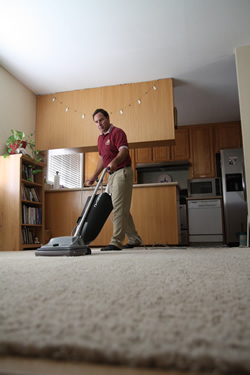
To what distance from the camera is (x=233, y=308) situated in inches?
20.9

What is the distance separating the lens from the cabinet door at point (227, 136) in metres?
5.84

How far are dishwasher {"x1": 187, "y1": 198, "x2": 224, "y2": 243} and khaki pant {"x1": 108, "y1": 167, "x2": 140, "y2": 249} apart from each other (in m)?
2.90

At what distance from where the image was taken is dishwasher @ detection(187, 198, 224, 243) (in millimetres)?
5297

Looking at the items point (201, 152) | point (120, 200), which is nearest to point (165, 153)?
A: point (201, 152)

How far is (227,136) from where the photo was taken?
590 cm

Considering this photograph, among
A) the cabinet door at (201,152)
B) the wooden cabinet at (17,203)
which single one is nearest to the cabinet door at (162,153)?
the cabinet door at (201,152)

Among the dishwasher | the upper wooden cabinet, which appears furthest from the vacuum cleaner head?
the dishwasher

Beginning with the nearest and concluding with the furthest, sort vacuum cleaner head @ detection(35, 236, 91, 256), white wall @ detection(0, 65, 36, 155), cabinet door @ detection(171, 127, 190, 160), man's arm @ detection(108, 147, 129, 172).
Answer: vacuum cleaner head @ detection(35, 236, 91, 256)
man's arm @ detection(108, 147, 129, 172)
white wall @ detection(0, 65, 36, 155)
cabinet door @ detection(171, 127, 190, 160)

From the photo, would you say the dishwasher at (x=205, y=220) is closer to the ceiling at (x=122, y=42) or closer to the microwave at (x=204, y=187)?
the microwave at (x=204, y=187)

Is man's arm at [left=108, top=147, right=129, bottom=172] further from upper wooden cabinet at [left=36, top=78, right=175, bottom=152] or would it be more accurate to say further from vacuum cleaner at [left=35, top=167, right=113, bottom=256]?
upper wooden cabinet at [left=36, top=78, right=175, bottom=152]

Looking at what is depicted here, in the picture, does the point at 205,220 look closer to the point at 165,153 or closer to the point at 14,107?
the point at 165,153

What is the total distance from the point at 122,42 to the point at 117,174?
170 cm

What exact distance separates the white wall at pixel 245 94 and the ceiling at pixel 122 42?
5.2 inches

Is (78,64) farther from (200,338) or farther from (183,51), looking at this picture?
(200,338)
